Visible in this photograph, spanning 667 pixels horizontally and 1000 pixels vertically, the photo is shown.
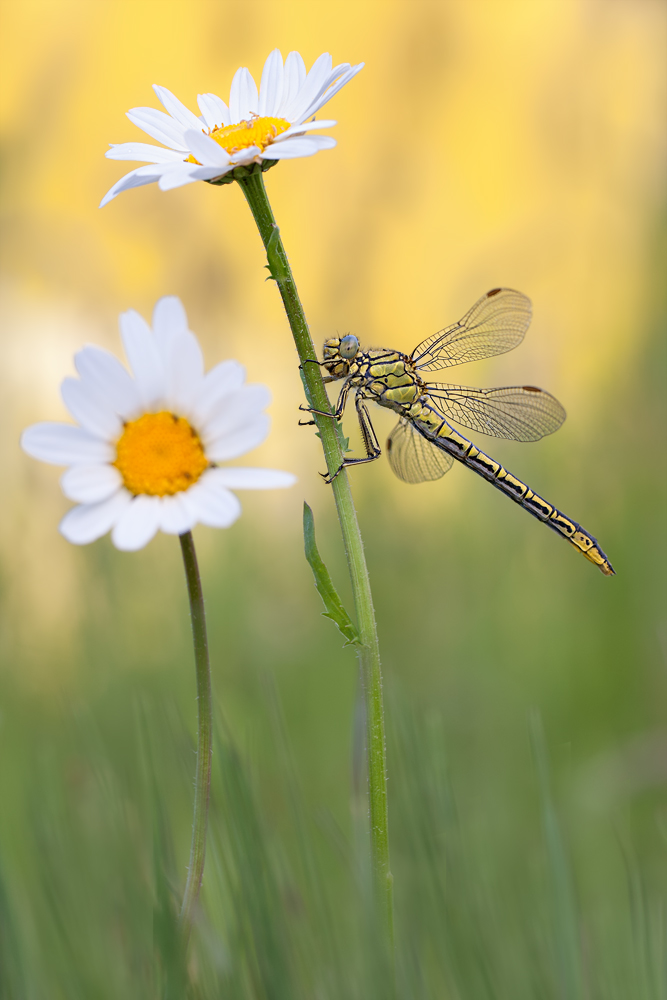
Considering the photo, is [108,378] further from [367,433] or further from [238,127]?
[367,433]

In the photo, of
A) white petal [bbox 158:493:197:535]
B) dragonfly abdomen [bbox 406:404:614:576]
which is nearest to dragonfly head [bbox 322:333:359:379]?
dragonfly abdomen [bbox 406:404:614:576]

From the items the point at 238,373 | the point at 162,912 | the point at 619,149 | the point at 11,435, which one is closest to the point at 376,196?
the point at 619,149

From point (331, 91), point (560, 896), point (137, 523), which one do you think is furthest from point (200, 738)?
point (331, 91)

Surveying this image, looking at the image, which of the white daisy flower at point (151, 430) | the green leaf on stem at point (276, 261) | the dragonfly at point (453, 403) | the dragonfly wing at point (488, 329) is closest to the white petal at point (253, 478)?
the white daisy flower at point (151, 430)

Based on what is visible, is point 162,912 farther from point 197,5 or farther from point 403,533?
point 197,5

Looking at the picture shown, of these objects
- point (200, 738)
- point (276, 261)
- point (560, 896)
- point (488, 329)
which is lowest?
point (560, 896)

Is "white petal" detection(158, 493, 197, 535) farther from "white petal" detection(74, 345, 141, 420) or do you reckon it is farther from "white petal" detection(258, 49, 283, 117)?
"white petal" detection(258, 49, 283, 117)
